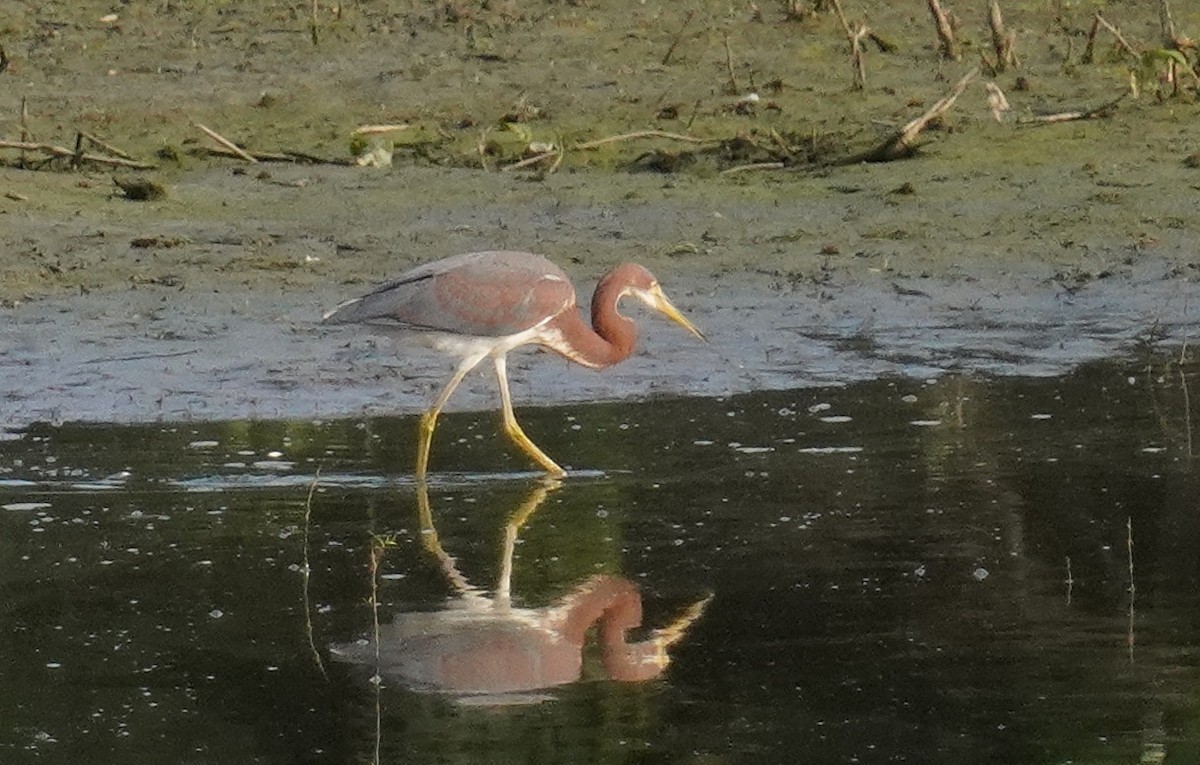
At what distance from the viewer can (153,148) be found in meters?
13.2

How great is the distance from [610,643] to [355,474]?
2.35 metres

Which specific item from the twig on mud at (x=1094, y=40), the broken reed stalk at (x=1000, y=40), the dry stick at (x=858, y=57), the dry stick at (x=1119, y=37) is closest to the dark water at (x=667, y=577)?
the dry stick at (x=1119, y=37)

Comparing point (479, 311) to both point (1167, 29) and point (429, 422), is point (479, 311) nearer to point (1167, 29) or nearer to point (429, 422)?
point (429, 422)

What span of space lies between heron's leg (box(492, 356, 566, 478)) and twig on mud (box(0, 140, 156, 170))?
452cm

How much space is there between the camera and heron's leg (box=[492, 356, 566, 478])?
7.82m

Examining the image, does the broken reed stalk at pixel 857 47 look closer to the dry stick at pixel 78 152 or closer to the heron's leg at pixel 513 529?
the dry stick at pixel 78 152

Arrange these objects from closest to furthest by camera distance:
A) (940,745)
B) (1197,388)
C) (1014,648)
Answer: (940,745)
(1014,648)
(1197,388)

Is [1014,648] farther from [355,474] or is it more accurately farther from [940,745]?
[355,474]

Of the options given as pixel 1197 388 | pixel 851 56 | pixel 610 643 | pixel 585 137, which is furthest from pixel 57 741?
pixel 851 56

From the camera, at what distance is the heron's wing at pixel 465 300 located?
8.15 metres

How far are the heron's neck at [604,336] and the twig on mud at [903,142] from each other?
4237mm

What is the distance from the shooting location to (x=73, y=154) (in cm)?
1234

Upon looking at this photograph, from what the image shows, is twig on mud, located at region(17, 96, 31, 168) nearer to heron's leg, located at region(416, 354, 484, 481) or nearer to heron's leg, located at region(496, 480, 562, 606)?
heron's leg, located at region(416, 354, 484, 481)

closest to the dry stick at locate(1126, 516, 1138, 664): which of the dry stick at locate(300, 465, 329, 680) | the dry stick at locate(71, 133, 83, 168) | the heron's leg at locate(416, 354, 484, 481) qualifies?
the dry stick at locate(300, 465, 329, 680)
